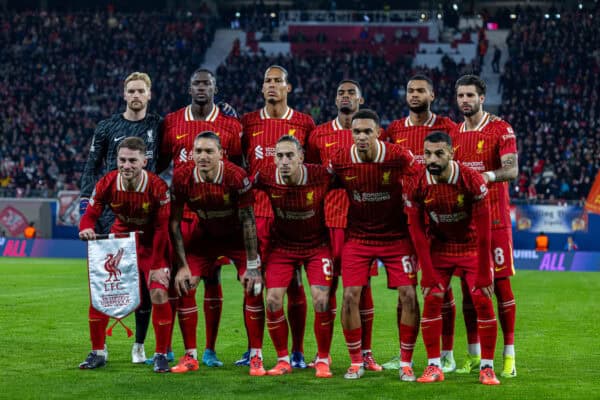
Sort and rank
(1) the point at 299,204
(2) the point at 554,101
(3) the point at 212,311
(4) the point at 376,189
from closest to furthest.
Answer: (4) the point at 376,189 < (1) the point at 299,204 < (3) the point at 212,311 < (2) the point at 554,101

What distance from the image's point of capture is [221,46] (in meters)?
43.7

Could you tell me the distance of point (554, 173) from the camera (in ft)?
104

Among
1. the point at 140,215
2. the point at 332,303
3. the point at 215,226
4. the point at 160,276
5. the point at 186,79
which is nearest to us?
the point at 160,276

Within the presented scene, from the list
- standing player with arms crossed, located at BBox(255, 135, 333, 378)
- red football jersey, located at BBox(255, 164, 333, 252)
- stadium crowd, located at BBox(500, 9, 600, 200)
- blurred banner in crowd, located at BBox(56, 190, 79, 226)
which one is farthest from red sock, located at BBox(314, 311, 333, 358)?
blurred banner in crowd, located at BBox(56, 190, 79, 226)

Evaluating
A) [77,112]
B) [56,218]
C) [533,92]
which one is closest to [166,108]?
[77,112]

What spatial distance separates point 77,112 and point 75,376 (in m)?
30.7

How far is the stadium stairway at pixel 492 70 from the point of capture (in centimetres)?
3831

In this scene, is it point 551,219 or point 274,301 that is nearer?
point 274,301

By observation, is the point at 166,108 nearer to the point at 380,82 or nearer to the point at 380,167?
the point at 380,82

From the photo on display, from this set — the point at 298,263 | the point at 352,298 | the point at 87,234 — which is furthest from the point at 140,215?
the point at 352,298

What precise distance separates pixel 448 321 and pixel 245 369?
189 cm

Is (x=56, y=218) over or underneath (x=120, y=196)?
underneath

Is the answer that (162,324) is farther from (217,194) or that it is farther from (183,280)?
(217,194)

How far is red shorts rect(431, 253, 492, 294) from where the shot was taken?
27.5 ft
